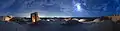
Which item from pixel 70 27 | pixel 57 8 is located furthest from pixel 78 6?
pixel 70 27

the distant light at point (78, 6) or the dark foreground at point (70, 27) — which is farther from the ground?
the distant light at point (78, 6)

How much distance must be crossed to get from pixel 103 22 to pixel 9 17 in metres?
0.81

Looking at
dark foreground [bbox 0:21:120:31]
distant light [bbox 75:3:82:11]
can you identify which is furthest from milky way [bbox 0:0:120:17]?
dark foreground [bbox 0:21:120:31]

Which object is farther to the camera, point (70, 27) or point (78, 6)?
point (78, 6)

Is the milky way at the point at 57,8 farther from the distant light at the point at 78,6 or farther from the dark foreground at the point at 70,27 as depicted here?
the dark foreground at the point at 70,27

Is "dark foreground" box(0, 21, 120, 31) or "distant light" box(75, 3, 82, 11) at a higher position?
"distant light" box(75, 3, 82, 11)

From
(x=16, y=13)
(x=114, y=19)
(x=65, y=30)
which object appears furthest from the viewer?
(x=16, y=13)

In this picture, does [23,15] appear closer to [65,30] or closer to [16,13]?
[16,13]

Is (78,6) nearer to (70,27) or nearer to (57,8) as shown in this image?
(57,8)

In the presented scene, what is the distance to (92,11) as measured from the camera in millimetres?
1959

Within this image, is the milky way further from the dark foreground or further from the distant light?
the dark foreground

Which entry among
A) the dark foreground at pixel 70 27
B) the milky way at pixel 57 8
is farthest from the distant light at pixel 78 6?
the dark foreground at pixel 70 27

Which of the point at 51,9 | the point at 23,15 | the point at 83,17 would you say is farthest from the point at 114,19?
the point at 23,15

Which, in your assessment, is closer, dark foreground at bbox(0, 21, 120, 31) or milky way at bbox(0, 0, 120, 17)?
dark foreground at bbox(0, 21, 120, 31)
